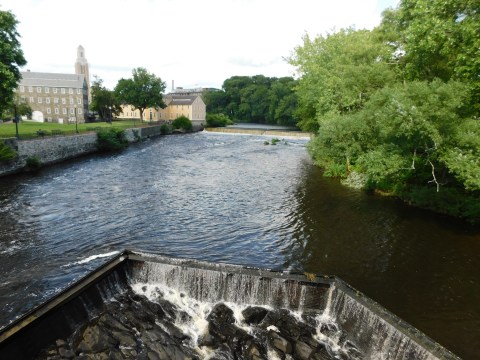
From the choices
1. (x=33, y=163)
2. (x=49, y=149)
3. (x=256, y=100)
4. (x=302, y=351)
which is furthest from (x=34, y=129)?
(x=256, y=100)

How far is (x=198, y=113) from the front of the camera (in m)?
114

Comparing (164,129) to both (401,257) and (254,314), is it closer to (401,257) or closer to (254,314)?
(401,257)

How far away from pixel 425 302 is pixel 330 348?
14.7ft

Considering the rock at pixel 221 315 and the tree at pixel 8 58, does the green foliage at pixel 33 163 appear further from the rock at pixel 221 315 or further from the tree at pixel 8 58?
the rock at pixel 221 315

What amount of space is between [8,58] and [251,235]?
86.8 feet

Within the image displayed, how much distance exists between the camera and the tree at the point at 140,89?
78375 millimetres

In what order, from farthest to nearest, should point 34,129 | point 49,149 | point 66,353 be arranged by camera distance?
point 34,129
point 49,149
point 66,353

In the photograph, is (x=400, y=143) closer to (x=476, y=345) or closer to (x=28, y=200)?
(x=476, y=345)

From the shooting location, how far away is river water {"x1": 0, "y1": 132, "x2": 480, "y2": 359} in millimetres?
12992

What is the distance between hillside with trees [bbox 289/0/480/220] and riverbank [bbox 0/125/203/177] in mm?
27183

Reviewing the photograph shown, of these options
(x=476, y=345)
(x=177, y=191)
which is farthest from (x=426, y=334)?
(x=177, y=191)

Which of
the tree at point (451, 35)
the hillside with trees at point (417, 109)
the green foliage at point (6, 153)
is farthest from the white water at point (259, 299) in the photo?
the green foliage at point (6, 153)

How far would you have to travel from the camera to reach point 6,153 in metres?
29.6

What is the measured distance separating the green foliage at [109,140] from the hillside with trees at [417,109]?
29.4 metres
